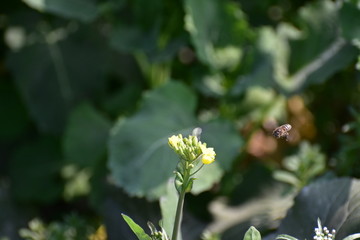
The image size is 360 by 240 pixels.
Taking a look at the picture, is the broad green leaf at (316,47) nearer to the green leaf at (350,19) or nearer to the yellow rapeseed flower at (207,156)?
the green leaf at (350,19)

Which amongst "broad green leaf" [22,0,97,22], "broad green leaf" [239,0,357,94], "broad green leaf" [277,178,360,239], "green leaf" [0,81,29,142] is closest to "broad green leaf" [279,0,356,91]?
"broad green leaf" [239,0,357,94]

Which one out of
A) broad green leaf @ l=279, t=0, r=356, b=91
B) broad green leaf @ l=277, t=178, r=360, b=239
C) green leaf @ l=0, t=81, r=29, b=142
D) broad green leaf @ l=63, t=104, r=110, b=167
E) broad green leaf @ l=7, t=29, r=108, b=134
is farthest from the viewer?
green leaf @ l=0, t=81, r=29, b=142

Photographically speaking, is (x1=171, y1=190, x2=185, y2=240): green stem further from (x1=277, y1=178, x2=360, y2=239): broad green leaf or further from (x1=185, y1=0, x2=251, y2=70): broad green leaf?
(x1=185, y1=0, x2=251, y2=70): broad green leaf

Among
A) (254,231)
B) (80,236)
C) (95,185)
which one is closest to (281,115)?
(95,185)

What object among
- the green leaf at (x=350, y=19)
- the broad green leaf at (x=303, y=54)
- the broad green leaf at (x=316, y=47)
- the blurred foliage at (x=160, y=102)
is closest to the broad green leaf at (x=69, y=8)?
the blurred foliage at (x=160, y=102)

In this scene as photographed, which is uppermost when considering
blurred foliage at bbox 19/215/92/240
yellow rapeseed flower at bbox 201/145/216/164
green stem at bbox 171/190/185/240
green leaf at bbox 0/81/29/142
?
green leaf at bbox 0/81/29/142

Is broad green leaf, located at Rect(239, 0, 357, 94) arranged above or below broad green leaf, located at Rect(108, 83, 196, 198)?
above

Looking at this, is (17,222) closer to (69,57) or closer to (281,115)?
(69,57)
